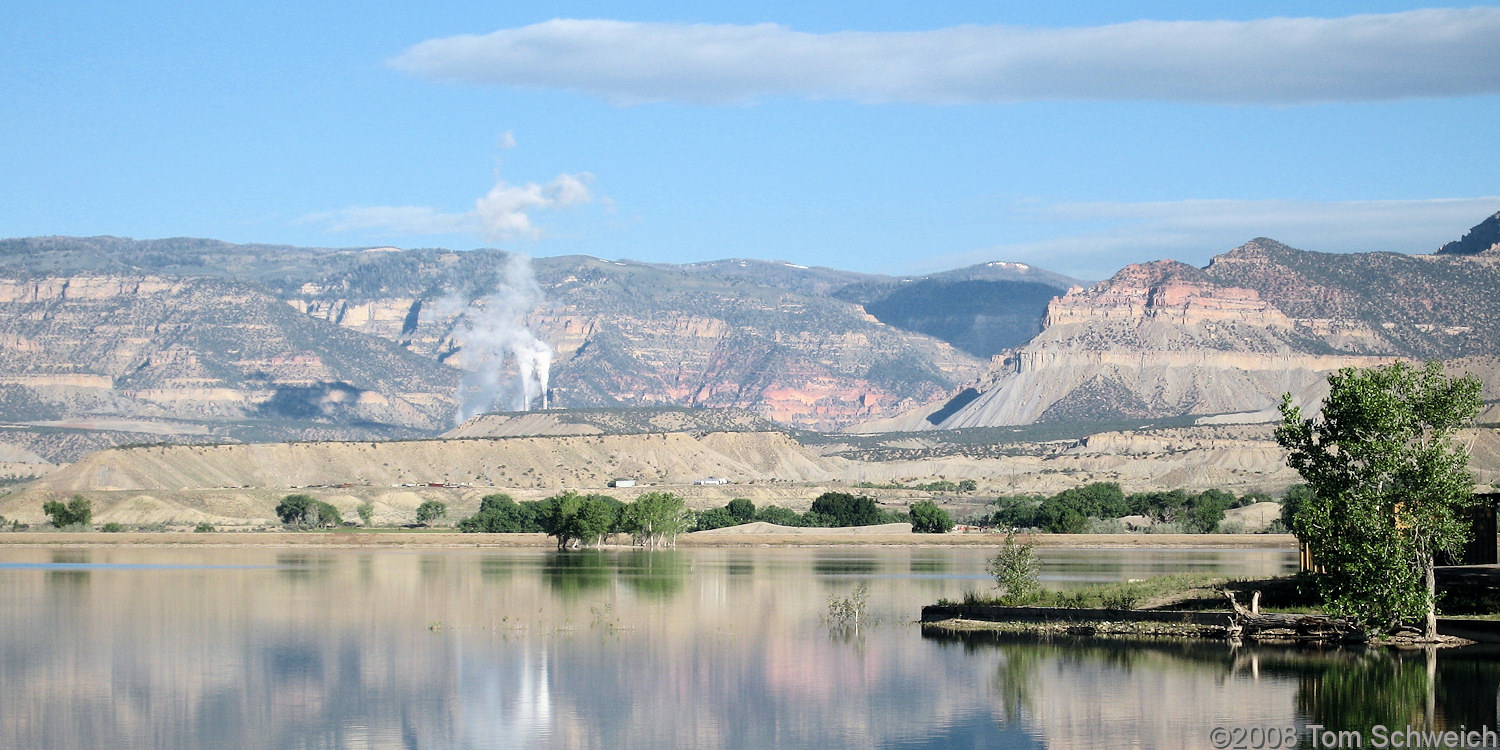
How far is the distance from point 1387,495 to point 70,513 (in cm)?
11071

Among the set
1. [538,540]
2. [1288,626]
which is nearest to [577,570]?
[538,540]

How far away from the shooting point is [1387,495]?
4097 cm

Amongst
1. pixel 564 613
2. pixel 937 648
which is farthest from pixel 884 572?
pixel 937 648

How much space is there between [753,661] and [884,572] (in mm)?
39613

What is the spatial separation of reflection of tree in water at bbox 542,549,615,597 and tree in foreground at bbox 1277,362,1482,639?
30808mm

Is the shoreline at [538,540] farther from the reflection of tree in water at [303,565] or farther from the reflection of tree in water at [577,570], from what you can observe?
the reflection of tree in water at [577,570]

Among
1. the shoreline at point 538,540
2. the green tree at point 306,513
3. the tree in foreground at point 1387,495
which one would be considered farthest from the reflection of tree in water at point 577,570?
the green tree at point 306,513

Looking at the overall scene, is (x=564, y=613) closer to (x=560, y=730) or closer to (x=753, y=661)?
(x=753, y=661)

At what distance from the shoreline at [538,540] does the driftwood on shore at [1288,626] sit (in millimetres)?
69294

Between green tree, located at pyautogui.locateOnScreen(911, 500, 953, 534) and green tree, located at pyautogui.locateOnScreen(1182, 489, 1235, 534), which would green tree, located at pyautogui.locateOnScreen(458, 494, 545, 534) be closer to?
green tree, located at pyautogui.locateOnScreen(911, 500, 953, 534)

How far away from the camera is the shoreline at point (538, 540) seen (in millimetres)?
116250

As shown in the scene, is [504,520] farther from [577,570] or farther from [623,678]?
[623,678]

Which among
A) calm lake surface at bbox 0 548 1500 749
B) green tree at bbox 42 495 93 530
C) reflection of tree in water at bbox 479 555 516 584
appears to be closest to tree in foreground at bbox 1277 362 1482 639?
calm lake surface at bbox 0 548 1500 749

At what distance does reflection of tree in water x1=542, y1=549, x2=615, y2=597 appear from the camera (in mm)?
69350
